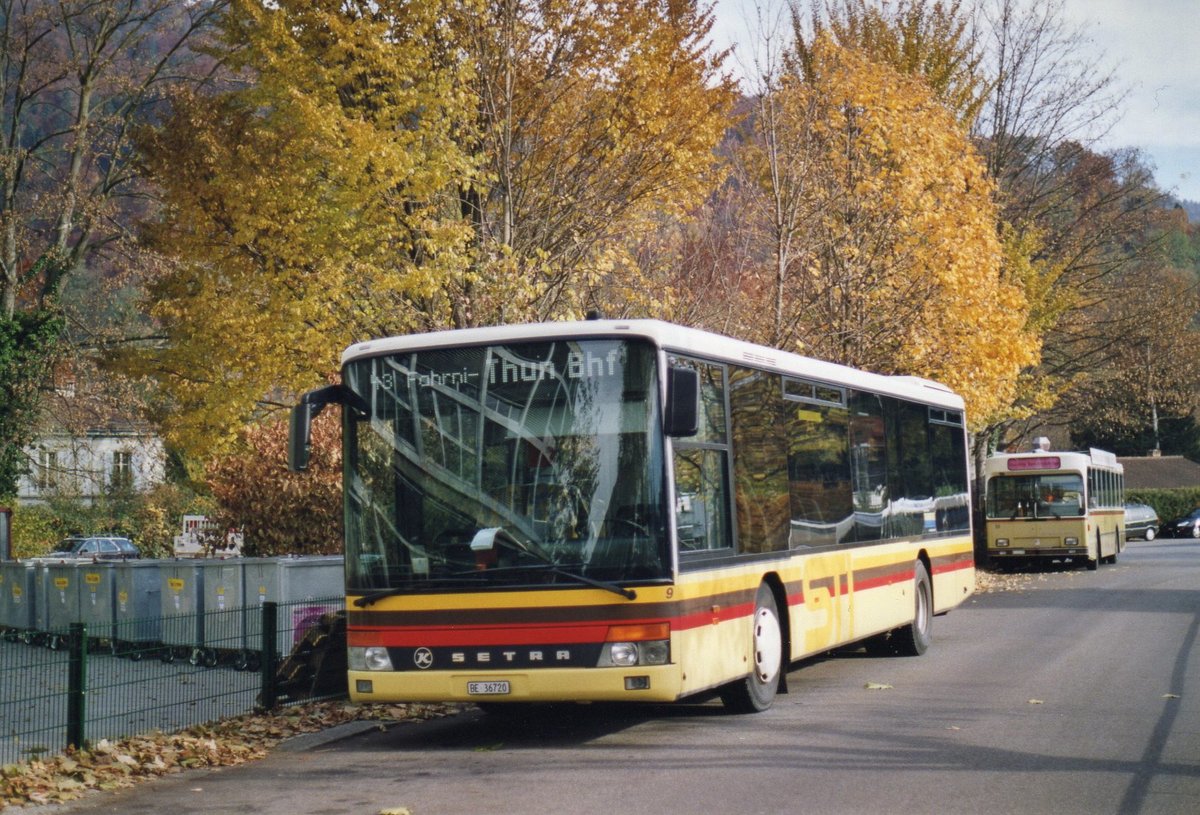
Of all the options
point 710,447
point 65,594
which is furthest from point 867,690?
point 65,594

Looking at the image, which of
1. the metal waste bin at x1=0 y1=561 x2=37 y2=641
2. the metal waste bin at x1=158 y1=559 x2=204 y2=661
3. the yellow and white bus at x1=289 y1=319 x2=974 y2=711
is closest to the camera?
the yellow and white bus at x1=289 y1=319 x2=974 y2=711

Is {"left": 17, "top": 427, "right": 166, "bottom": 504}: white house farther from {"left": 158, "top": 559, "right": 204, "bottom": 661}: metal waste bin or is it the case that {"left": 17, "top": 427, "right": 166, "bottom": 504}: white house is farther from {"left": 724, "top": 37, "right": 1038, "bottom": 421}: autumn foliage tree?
{"left": 724, "top": 37, "right": 1038, "bottom": 421}: autumn foliage tree

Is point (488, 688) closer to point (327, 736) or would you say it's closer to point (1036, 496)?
point (327, 736)

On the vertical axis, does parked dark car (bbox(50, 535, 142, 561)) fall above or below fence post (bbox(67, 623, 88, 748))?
above

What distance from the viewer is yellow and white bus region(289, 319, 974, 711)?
10180mm

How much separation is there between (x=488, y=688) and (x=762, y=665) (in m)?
2.63

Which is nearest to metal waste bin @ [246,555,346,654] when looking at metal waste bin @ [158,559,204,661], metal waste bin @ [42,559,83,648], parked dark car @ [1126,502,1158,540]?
metal waste bin @ [158,559,204,661]

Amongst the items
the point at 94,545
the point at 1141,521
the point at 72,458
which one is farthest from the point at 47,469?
the point at 1141,521

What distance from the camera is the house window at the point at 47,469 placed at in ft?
106

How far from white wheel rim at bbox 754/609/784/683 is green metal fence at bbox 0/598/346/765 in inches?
153

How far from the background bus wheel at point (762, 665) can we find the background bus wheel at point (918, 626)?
4528mm

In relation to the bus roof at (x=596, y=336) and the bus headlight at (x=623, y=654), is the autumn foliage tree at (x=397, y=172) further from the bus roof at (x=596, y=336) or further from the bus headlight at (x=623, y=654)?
the bus headlight at (x=623, y=654)

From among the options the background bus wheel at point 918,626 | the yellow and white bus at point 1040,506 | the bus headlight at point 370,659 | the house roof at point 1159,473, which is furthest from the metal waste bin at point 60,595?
the house roof at point 1159,473

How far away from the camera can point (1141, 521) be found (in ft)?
229
